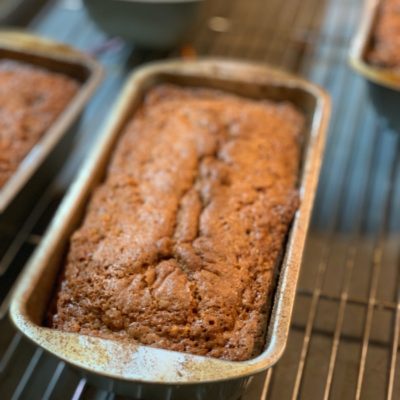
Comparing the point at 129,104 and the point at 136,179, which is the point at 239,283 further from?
the point at 129,104

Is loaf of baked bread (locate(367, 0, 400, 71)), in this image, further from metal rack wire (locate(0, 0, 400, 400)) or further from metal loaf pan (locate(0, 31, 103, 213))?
metal loaf pan (locate(0, 31, 103, 213))

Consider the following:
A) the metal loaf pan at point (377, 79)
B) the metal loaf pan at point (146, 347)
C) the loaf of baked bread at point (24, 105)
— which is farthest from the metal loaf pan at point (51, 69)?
the metal loaf pan at point (377, 79)

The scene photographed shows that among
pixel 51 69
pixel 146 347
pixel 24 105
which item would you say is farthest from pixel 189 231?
pixel 51 69

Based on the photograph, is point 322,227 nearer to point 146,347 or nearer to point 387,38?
point 387,38

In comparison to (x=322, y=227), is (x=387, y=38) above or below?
above

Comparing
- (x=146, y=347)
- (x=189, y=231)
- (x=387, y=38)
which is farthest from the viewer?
(x=387, y=38)

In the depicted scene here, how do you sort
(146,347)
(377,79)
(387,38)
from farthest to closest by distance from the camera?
1. (387,38)
2. (377,79)
3. (146,347)

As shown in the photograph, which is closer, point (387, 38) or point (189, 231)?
point (189, 231)
